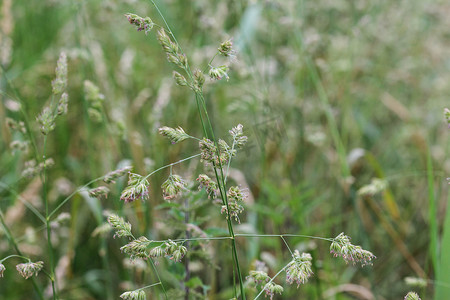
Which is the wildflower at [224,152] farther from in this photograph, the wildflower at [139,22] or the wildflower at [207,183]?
the wildflower at [139,22]

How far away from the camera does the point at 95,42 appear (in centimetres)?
276

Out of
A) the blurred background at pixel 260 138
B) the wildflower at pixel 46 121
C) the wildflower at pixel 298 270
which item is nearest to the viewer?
the wildflower at pixel 298 270

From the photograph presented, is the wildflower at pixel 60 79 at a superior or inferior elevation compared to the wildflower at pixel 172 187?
superior

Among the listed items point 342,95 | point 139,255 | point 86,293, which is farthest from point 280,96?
point 139,255

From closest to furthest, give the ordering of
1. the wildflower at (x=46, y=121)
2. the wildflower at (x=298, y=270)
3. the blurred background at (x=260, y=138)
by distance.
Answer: the wildflower at (x=298, y=270), the wildflower at (x=46, y=121), the blurred background at (x=260, y=138)

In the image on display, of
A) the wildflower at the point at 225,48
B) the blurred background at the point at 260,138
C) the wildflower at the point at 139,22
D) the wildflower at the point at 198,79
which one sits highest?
the wildflower at the point at 139,22

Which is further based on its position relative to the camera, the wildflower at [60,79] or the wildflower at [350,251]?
the wildflower at [60,79]

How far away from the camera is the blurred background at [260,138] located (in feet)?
5.96

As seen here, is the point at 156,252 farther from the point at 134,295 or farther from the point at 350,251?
the point at 350,251

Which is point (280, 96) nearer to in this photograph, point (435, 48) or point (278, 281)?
point (435, 48)

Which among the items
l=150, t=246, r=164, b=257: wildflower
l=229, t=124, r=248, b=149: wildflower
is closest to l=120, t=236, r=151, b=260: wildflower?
l=150, t=246, r=164, b=257: wildflower

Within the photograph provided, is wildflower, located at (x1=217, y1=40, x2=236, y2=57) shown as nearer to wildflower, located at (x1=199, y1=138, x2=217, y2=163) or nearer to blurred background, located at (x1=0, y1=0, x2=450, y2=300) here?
wildflower, located at (x1=199, y1=138, x2=217, y2=163)

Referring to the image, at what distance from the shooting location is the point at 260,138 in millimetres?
1903

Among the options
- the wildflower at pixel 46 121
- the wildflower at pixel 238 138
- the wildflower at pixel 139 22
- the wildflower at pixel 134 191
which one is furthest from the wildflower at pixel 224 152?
the wildflower at pixel 46 121
